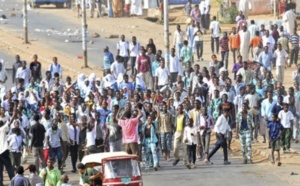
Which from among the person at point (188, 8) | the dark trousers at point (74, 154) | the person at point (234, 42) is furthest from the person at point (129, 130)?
the person at point (188, 8)

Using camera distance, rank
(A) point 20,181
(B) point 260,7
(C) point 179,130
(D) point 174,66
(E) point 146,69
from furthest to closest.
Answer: (B) point 260,7, (D) point 174,66, (E) point 146,69, (C) point 179,130, (A) point 20,181

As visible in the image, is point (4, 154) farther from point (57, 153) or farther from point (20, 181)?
point (20, 181)

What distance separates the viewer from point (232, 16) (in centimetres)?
5656

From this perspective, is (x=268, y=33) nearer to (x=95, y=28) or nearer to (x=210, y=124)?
(x=210, y=124)

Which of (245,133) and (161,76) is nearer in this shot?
(245,133)

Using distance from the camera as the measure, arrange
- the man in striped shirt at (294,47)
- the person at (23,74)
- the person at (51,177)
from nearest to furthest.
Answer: the person at (51,177) < the person at (23,74) < the man in striped shirt at (294,47)

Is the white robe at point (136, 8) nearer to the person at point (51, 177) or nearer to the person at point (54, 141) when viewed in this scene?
the person at point (54, 141)

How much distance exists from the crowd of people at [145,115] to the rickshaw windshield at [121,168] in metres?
0.55

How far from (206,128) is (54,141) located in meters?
3.87

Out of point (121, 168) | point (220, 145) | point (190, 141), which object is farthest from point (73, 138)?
point (121, 168)

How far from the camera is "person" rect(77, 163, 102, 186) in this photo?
2525 centimetres

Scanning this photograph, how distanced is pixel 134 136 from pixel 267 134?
4203 mm

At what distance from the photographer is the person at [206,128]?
31266mm

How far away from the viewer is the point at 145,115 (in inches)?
1240
